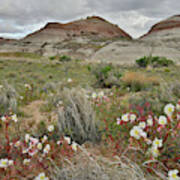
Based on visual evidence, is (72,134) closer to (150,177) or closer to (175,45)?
(150,177)

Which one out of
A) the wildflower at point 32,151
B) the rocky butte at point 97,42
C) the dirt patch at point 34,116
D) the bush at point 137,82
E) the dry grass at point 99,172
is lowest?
the dirt patch at point 34,116

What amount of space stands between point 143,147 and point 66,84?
505cm

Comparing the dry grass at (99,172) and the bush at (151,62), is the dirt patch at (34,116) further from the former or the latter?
the bush at (151,62)

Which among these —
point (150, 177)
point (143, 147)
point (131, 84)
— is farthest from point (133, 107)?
point (131, 84)

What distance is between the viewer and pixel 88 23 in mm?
78125

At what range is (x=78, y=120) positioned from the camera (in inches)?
109

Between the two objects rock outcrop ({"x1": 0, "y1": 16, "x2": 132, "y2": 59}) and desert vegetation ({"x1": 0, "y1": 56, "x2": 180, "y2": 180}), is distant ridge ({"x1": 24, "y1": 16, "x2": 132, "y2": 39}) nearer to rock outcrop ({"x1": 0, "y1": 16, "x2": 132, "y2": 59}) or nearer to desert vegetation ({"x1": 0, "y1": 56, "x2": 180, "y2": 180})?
rock outcrop ({"x1": 0, "y1": 16, "x2": 132, "y2": 59})

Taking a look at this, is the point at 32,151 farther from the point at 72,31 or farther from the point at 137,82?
the point at 72,31

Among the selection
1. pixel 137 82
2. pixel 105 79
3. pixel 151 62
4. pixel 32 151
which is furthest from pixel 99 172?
pixel 151 62

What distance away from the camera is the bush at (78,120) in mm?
2729

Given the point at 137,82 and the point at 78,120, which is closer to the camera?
the point at 78,120

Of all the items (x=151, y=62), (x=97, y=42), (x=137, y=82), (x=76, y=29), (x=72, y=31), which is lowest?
(x=137, y=82)

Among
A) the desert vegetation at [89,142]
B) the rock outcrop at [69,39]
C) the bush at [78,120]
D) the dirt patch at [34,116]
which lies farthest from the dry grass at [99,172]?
the rock outcrop at [69,39]

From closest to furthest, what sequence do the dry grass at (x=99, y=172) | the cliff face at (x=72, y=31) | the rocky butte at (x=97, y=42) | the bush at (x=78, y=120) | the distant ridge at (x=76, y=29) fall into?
the dry grass at (x=99, y=172) → the bush at (x=78, y=120) → the rocky butte at (x=97, y=42) → the cliff face at (x=72, y=31) → the distant ridge at (x=76, y=29)
